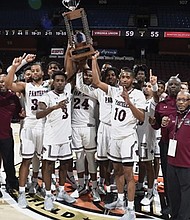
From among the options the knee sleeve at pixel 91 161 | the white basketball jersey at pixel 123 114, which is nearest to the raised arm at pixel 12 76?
the white basketball jersey at pixel 123 114

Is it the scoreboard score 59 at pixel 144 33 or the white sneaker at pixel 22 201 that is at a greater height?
the scoreboard score 59 at pixel 144 33

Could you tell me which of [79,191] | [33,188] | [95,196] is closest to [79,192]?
[79,191]

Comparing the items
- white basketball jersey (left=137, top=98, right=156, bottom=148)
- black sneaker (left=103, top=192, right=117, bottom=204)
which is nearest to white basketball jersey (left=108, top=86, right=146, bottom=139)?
white basketball jersey (left=137, top=98, right=156, bottom=148)

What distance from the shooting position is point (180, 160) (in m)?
3.38

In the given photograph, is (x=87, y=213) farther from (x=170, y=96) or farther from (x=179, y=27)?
(x=179, y=27)

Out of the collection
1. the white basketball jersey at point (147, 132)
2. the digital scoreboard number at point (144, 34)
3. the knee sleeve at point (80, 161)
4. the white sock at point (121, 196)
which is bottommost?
the white sock at point (121, 196)

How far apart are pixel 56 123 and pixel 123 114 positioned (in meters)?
0.74

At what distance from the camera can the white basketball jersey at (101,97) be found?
4.36 metres

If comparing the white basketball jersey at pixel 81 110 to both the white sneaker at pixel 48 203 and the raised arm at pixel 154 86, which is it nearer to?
the raised arm at pixel 154 86

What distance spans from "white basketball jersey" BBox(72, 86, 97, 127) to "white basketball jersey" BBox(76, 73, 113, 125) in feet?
0.63

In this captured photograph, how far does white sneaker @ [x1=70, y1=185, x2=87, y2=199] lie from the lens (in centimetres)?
461

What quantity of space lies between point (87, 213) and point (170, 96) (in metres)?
1.49

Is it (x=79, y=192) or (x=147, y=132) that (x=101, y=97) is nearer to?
(x=147, y=132)

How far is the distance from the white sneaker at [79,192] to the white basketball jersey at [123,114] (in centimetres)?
103
